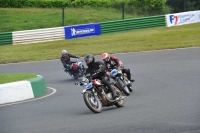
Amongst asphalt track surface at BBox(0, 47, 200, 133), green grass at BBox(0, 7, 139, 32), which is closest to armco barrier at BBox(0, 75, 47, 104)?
asphalt track surface at BBox(0, 47, 200, 133)

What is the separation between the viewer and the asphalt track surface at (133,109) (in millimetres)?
9914

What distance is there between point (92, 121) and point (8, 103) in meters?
4.34

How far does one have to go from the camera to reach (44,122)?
11.0 m

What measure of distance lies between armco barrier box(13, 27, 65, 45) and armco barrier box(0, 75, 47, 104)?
19092 millimetres

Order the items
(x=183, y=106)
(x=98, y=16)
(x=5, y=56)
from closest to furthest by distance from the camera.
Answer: (x=183, y=106) → (x=5, y=56) → (x=98, y=16)

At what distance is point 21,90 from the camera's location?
14945 mm

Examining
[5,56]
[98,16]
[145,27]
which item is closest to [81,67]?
[5,56]

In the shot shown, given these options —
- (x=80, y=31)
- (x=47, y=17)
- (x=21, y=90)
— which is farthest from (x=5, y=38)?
(x=21, y=90)

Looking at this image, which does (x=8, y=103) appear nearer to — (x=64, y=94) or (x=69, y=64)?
(x=64, y=94)

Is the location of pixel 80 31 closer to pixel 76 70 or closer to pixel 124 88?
pixel 76 70

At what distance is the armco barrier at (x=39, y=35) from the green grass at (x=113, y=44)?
742mm

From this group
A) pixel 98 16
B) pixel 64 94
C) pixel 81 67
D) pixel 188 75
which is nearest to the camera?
pixel 64 94

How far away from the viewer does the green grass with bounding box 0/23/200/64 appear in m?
29.4

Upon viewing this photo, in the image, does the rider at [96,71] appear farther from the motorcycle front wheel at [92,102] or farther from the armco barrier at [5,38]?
the armco barrier at [5,38]
